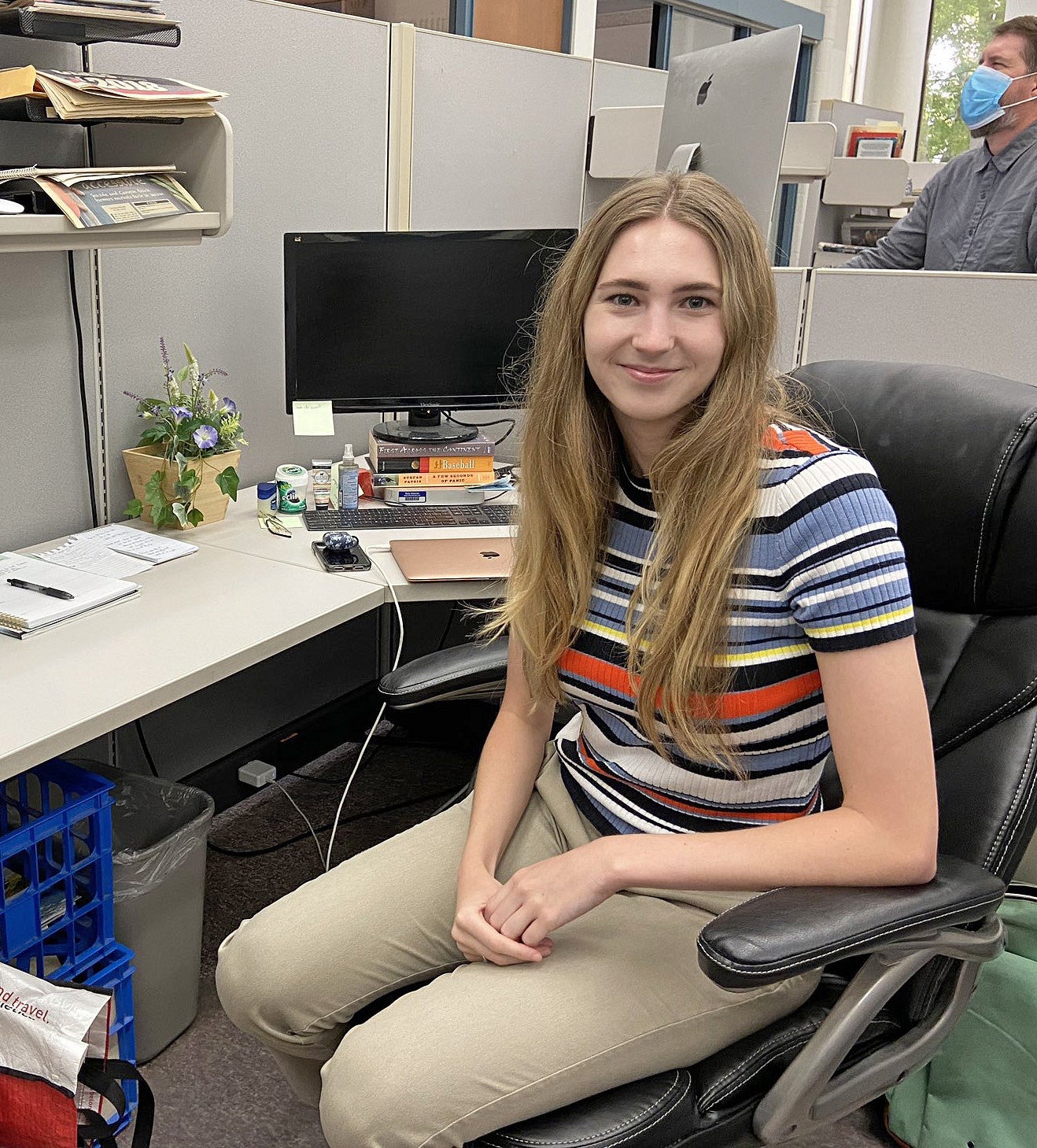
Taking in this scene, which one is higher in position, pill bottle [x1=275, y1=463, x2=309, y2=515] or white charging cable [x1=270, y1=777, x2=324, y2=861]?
pill bottle [x1=275, y1=463, x2=309, y2=515]

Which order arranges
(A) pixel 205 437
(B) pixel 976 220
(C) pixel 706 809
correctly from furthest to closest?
(B) pixel 976 220
(A) pixel 205 437
(C) pixel 706 809

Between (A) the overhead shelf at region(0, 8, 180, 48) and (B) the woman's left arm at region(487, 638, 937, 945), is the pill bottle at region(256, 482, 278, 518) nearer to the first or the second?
(A) the overhead shelf at region(0, 8, 180, 48)

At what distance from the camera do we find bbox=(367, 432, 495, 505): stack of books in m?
2.07

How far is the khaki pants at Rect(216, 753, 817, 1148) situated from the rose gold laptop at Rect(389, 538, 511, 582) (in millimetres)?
500

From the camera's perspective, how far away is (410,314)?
81.4 inches

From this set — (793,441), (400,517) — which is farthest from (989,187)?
(793,441)

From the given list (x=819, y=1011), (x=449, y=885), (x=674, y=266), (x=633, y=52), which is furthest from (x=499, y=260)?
(x=633, y=52)

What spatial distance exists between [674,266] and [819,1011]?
0.72 m

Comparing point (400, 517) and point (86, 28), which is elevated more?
point (86, 28)

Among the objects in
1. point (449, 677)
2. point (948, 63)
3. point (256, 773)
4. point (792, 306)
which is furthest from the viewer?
point (948, 63)

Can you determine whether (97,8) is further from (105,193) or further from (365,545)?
(365,545)

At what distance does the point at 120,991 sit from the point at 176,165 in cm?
121

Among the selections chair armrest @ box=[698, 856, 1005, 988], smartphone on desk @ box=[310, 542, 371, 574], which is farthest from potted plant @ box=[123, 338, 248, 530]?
chair armrest @ box=[698, 856, 1005, 988]

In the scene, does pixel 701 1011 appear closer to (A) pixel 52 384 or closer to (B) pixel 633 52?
(A) pixel 52 384
